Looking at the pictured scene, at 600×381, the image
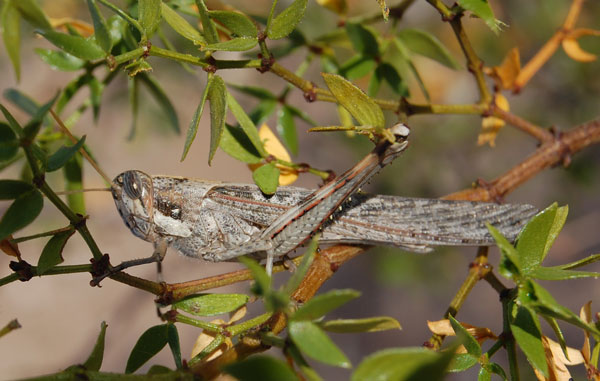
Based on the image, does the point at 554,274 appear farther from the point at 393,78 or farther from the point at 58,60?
the point at 58,60

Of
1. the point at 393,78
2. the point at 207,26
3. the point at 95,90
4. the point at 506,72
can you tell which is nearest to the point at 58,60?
the point at 95,90

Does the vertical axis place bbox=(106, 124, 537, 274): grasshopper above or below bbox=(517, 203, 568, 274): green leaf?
below

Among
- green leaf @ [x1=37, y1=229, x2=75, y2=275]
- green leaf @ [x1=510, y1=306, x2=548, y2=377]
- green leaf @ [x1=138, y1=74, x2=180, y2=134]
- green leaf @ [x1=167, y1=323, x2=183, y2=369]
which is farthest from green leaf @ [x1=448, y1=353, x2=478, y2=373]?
green leaf @ [x1=138, y1=74, x2=180, y2=134]

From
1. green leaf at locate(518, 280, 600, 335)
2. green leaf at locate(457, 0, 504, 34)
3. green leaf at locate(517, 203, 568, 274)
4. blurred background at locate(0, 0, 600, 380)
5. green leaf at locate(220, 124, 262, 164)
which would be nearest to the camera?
green leaf at locate(518, 280, 600, 335)

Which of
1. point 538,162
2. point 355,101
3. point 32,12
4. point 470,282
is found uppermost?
point 32,12

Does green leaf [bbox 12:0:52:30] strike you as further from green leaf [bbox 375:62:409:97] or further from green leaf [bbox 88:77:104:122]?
green leaf [bbox 375:62:409:97]

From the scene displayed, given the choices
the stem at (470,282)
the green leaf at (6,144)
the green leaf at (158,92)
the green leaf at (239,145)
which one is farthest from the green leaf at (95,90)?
the stem at (470,282)

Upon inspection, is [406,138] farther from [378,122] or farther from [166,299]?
[166,299]
